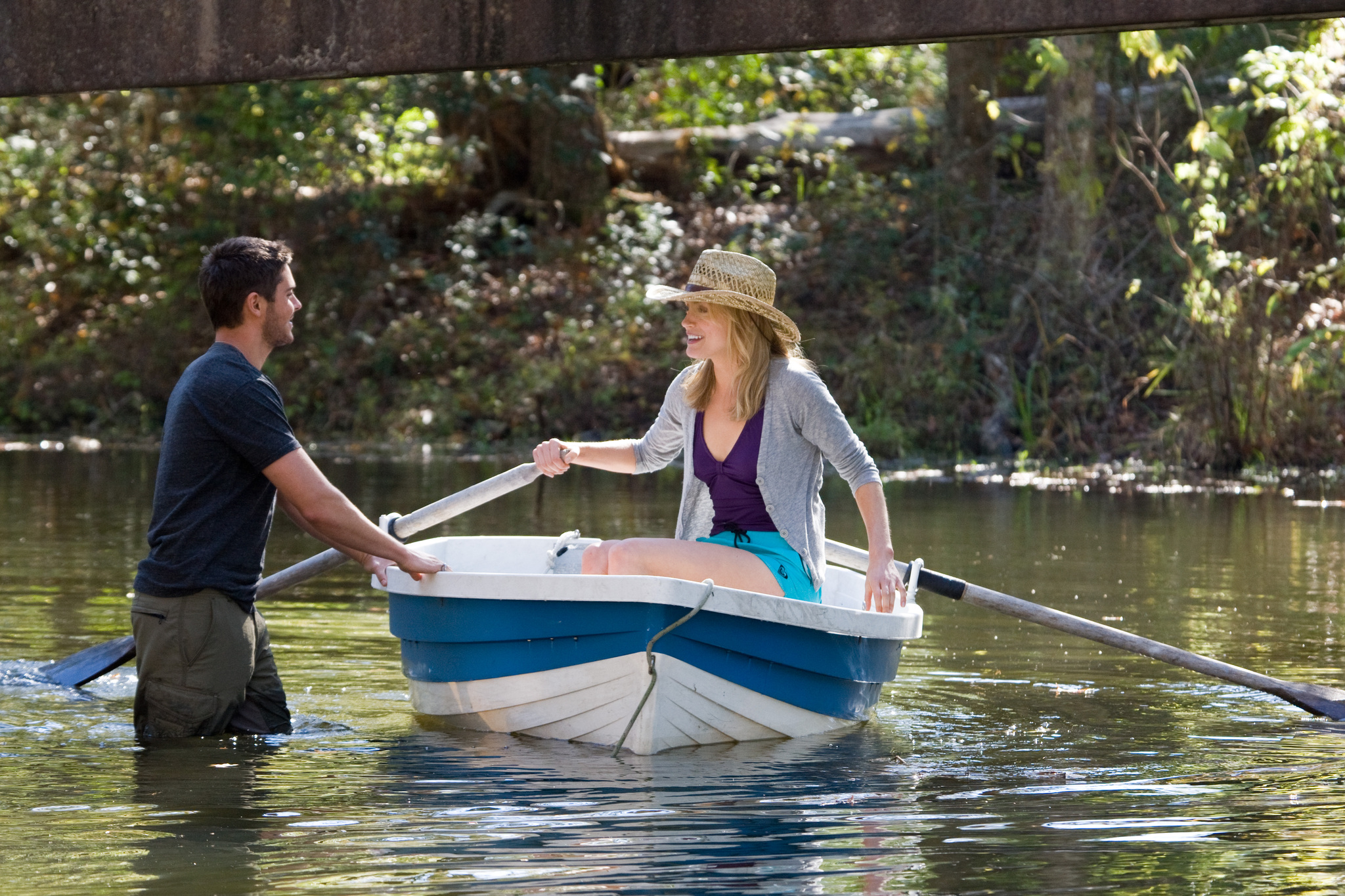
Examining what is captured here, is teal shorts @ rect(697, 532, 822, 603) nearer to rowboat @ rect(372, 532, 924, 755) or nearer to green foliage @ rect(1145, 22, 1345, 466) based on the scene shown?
rowboat @ rect(372, 532, 924, 755)

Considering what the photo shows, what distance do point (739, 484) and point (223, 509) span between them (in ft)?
5.03

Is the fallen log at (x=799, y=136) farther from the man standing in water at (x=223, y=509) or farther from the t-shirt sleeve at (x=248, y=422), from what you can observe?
the t-shirt sleeve at (x=248, y=422)

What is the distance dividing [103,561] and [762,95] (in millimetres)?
16095

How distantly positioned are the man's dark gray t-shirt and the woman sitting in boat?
3.43 ft

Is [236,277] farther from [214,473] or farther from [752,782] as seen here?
[752,782]

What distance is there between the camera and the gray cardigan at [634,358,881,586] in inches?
210

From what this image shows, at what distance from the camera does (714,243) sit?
68.2 feet

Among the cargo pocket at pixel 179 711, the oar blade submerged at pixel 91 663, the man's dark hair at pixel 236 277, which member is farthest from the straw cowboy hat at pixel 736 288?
the oar blade submerged at pixel 91 663

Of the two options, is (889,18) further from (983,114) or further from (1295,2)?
(983,114)

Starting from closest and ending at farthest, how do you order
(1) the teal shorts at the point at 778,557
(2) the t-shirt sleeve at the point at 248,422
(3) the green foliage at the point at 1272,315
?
1. (2) the t-shirt sleeve at the point at 248,422
2. (1) the teal shorts at the point at 778,557
3. (3) the green foliage at the point at 1272,315

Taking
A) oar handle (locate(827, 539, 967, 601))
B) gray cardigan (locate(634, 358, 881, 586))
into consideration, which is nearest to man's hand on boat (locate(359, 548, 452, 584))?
gray cardigan (locate(634, 358, 881, 586))

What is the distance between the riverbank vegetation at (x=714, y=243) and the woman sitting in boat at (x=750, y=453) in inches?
377

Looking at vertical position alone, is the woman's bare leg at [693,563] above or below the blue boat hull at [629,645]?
above

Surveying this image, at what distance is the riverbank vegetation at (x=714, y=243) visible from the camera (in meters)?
16.3
